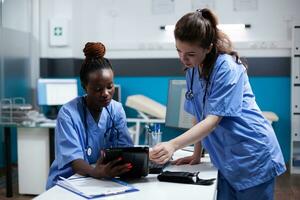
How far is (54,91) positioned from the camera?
13.0 ft

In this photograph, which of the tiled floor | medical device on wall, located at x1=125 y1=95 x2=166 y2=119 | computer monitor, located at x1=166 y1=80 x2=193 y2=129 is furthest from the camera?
medical device on wall, located at x1=125 y1=95 x2=166 y2=119

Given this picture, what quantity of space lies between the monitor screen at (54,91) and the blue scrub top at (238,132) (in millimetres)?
2661

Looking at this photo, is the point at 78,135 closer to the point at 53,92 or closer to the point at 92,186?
the point at 92,186

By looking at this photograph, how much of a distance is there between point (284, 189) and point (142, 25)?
2.32 meters

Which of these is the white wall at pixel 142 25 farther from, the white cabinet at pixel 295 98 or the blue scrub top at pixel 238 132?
the blue scrub top at pixel 238 132

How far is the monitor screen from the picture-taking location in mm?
3932

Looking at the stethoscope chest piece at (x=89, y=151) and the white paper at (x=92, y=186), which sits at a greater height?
the stethoscope chest piece at (x=89, y=151)

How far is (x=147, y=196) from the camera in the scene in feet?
4.08

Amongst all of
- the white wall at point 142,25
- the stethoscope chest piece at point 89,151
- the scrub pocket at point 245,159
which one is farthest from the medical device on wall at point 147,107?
the scrub pocket at point 245,159

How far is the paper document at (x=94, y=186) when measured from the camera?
1249mm

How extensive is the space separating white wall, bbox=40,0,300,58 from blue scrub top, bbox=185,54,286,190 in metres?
2.89

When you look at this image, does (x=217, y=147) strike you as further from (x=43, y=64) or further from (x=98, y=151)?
(x=43, y=64)

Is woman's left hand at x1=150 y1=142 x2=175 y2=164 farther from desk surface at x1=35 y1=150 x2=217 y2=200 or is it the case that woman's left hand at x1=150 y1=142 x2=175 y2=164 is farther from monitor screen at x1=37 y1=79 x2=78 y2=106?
monitor screen at x1=37 y1=79 x2=78 y2=106

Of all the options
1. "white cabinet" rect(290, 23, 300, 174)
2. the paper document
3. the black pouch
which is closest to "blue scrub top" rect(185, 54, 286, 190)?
the black pouch
